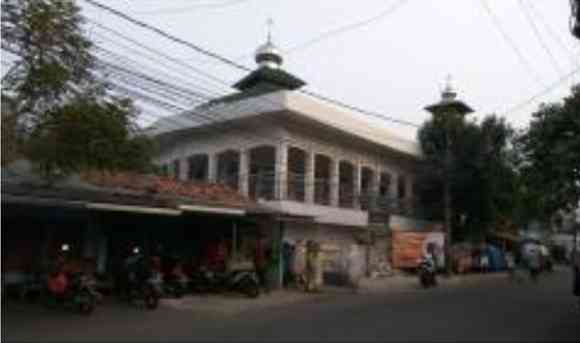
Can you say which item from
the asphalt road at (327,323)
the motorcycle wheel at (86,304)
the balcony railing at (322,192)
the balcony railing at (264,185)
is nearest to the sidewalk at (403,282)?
the balcony railing at (322,192)

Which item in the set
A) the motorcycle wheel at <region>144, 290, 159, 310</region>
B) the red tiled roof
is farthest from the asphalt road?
the red tiled roof

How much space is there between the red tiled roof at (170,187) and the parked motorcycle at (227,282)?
198 cm

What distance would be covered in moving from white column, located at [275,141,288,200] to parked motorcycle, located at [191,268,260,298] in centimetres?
770

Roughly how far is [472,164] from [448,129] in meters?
2.08

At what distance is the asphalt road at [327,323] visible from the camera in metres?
13.4

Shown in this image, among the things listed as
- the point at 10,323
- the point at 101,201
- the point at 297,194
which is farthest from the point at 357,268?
the point at 10,323

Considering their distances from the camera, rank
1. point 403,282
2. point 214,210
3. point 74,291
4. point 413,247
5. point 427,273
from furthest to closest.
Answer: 1. point 413,247
2. point 403,282
3. point 427,273
4. point 214,210
5. point 74,291

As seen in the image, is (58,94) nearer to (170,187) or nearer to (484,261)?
(170,187)

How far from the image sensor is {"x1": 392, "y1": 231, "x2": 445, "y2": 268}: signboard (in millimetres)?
33375

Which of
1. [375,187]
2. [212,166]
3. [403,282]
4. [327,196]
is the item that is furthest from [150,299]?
[375,187]

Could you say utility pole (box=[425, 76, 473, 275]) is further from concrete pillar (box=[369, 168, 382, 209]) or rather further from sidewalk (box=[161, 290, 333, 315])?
sidewalk (box=[161, 290, 333, 315])

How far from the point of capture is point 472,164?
37.7 meters

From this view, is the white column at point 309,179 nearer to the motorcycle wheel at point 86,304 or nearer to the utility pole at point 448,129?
the utility pole at point 448,129

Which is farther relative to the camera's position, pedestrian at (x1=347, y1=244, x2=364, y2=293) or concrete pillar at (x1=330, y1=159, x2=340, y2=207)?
concrete pillar at (x1=330, y1=159, x2=340, y2=207)
